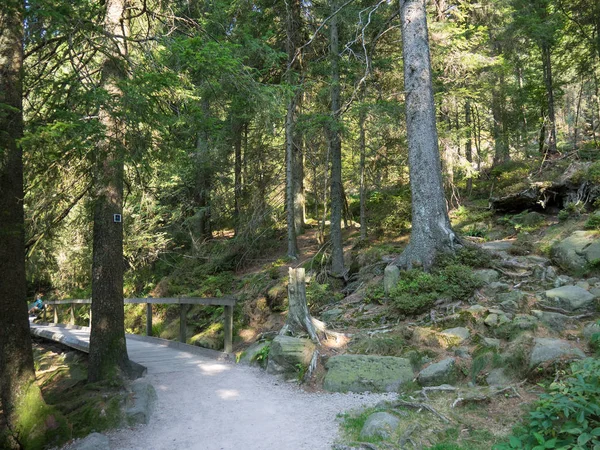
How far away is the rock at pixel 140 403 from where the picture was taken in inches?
215

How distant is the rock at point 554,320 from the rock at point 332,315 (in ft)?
12.8

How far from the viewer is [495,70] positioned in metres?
14.3

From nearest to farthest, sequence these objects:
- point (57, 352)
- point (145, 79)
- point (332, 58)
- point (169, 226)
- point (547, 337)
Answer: point (145, 79), point (547, 337), point (57, 352), point (332, 58), point (169, 226)

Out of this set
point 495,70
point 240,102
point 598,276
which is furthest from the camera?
point 495,70

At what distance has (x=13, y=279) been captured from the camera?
5609 millimetres

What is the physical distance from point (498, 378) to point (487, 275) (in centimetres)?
320

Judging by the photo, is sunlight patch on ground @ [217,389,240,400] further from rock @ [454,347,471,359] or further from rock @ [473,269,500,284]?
rock @ [473,269,500,284]

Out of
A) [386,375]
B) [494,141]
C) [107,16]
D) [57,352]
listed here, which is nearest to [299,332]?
[386,375]

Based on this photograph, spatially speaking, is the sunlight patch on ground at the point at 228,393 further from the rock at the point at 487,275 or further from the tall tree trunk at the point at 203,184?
the tall tree trunk at the point at 203,184

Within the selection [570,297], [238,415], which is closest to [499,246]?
[570,297]

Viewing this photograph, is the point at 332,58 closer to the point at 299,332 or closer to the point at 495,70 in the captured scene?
the point at 495,70

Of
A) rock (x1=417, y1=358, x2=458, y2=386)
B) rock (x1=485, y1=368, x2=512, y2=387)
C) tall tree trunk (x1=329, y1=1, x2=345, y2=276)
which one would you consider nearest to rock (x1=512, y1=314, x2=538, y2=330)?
rock (x1=485, y1=368, x2=512, y2=387)

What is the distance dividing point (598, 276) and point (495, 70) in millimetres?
Answer: 9541

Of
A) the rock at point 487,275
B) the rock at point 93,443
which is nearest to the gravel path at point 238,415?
the rock at point 93,443
